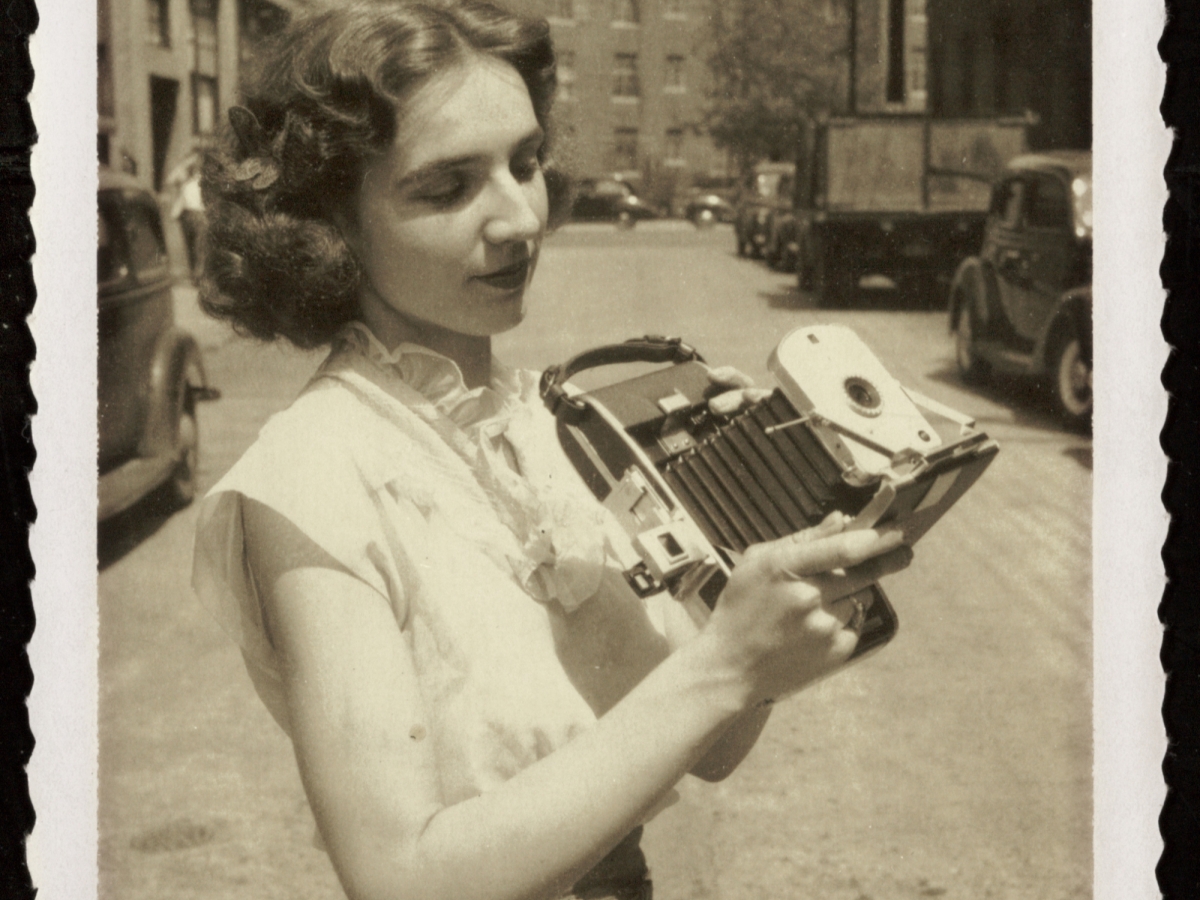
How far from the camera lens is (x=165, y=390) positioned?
2037 mm

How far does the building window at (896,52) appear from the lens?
157cm

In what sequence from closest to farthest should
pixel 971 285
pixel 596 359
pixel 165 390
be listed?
1. pixel 596 359
2. pixel 165 390
3. pixel 971 285

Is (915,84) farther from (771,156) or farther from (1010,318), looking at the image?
(1010,318)

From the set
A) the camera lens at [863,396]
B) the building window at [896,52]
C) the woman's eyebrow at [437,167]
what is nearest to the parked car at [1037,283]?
the building window at [896,52]

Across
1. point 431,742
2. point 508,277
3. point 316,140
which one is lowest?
point 431,742

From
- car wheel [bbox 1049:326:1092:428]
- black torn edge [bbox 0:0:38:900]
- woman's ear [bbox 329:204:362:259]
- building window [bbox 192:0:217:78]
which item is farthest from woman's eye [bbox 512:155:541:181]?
car wheel [bbox 1049:326:1092:428]

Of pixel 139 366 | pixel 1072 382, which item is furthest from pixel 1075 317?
pixel 139 366

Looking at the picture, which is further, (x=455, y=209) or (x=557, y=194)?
(x=557, y=194)

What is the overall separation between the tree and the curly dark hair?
411 mm

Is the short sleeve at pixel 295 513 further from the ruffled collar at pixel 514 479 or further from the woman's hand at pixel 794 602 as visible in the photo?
the woman's hand at pixel 794 602

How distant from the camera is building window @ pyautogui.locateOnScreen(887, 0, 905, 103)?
1.57 m

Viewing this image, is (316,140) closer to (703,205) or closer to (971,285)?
(703,205)

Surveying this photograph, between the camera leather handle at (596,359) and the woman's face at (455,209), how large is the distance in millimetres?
67

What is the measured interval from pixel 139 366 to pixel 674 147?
906 millimetres
